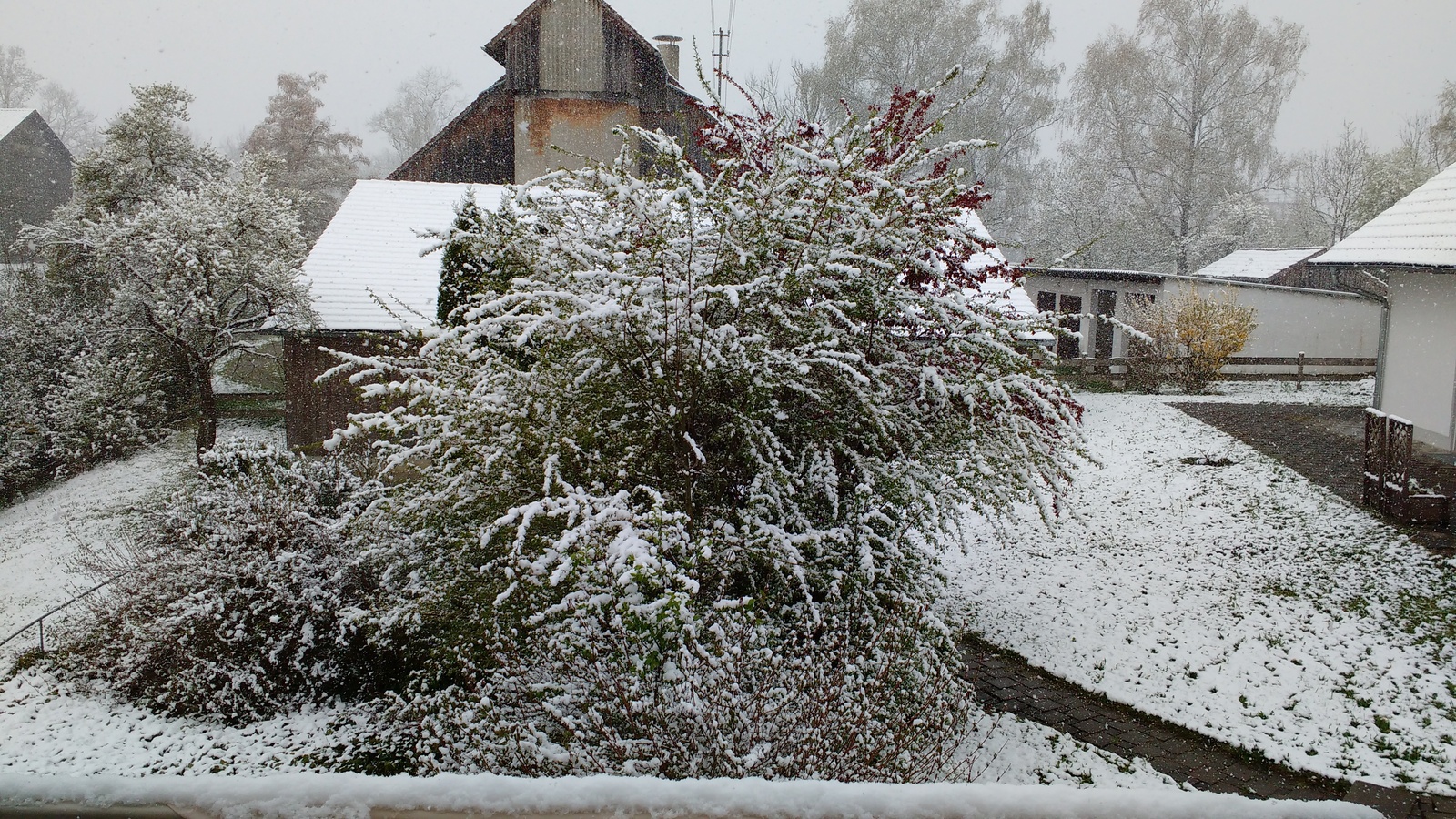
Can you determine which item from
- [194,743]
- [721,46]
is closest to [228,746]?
[194,743]

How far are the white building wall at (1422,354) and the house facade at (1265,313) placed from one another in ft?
14.9

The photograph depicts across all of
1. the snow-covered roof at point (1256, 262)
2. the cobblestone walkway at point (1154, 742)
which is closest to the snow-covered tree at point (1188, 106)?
the snow-covered roof at point (1256, 262)

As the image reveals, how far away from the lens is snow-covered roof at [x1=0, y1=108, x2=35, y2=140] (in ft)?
42.2

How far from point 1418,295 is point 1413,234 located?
2.52ft

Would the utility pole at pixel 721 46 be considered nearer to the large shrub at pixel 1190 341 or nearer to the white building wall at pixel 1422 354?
the white building wall at pixel 1422 354

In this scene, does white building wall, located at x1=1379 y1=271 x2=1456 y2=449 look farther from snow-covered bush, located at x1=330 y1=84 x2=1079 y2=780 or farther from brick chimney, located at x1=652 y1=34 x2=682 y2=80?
brick chimney, located at x1=652 y1=34 x2=682 y2=80

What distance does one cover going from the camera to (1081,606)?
5.17 m

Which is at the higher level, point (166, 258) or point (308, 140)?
point (308, 140)

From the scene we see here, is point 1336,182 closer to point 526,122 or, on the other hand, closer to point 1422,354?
point 1422,354

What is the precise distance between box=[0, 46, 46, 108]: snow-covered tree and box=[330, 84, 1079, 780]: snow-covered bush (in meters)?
13.1

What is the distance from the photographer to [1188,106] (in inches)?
549

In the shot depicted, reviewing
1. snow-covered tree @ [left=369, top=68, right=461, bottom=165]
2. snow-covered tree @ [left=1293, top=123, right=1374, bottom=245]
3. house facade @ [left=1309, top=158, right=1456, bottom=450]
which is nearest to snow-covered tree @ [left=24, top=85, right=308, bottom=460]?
snow-covered tree @ [left=369, top=68, right=461, bottom=165]

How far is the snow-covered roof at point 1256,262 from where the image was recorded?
15125 millimetres

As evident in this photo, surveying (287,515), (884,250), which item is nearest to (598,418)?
(884,250)
